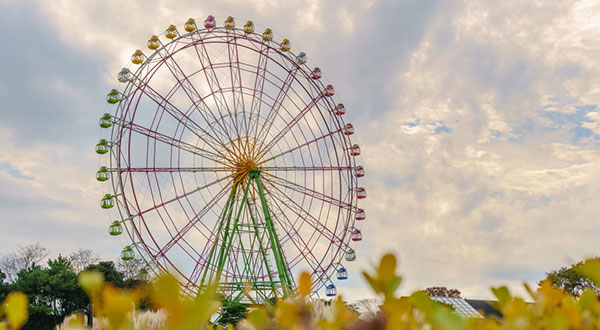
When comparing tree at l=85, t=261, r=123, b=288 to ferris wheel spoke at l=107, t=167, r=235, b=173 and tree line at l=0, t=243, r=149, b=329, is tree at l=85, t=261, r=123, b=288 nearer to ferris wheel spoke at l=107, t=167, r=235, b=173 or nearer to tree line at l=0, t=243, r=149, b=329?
tree line at l=0, t=243, r=149, b=329

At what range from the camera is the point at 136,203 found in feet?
45.5

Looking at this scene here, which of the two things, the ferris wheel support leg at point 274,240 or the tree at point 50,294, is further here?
the tree at point 50,294

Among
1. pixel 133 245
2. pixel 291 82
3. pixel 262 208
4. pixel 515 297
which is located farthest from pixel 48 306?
pixel 515 297

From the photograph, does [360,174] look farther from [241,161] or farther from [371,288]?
[371,288]

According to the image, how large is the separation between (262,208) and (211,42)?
5.62 metres

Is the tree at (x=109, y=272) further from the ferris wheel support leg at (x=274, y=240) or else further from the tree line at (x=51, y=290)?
the ferris wheel support leg at (x=274, y=240)

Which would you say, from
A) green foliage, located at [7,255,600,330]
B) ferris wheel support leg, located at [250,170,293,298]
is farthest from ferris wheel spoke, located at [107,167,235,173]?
green foliage, located at [7,255,600,330]

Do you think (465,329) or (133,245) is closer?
Result: (465,329)

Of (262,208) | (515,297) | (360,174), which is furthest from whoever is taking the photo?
(360,174)

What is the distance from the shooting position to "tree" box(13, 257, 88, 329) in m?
21.1

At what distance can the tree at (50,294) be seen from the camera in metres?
21.1

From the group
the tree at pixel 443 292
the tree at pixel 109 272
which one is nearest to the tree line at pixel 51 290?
the tree at pixel 109 272

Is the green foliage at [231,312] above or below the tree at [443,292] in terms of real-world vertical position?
below

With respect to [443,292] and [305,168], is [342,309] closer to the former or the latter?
[305,168]
